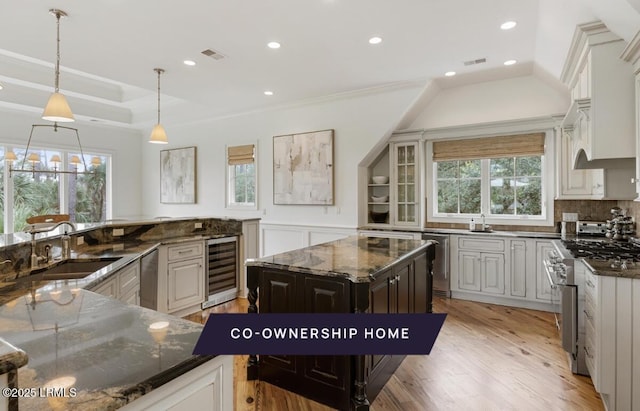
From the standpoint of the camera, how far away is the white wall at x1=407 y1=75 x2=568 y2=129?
4246 millimetres

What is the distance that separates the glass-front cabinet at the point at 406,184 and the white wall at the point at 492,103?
42cm

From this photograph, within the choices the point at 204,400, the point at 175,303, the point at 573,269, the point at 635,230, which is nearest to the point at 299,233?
the point at 175,303

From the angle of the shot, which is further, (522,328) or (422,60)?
(422,60)

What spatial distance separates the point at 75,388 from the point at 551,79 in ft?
16.6

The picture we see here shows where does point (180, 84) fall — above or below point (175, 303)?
above

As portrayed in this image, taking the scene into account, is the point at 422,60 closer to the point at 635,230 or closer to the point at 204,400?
the point at 635,230

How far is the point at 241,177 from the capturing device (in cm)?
623

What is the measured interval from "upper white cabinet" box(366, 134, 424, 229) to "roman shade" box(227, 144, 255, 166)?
A: 7.07 feet

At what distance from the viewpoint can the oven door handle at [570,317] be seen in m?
2.55

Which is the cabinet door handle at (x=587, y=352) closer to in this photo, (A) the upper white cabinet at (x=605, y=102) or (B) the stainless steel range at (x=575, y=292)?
(B) the stainless steel range at (x=575, y=292)

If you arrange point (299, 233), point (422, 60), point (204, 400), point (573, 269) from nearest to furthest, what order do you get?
point (204, 400)
point (573, 269)
point (422, 60)
point (299, 233)

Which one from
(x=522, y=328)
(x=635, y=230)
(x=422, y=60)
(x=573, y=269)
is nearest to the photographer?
(x=573, y=269)

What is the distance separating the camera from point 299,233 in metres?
5.48

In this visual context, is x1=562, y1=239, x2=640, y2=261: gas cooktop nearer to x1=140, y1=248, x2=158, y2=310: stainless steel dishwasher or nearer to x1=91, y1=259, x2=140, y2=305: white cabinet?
x1=91, y1=259, x2=140, y2=305: white cabinet
